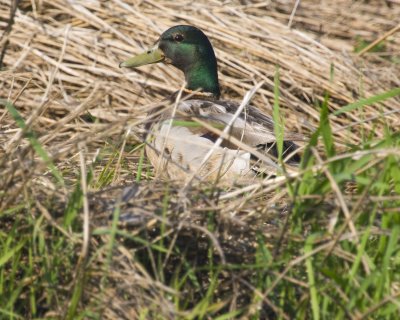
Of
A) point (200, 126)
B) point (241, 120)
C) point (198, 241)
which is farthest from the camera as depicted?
point (241, 120)

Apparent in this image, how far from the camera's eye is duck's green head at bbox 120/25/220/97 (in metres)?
5.68

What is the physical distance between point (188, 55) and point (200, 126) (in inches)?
83.1

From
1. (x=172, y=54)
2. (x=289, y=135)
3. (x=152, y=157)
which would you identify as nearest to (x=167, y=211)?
(x=289, y=135)

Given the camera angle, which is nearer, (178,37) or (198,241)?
(198,241)

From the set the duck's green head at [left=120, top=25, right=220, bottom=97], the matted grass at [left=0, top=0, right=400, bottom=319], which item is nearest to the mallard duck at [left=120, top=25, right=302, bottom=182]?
the duck's green head at [left=120, top=25, right=220, bottom=97]

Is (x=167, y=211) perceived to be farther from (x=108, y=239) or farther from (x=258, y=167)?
(x=258, y=167)

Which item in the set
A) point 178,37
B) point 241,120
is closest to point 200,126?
point 241,120

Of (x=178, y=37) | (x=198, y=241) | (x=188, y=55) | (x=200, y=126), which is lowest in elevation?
(x=188, y=55)

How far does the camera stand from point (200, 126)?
3.71m

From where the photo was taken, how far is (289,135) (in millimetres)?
4246

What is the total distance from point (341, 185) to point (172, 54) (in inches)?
109

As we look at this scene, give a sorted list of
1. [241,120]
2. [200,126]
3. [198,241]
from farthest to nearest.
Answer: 1. [241,120]
2. [200,126]
3. [198,241]

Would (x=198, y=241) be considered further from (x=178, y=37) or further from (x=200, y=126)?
(x=178, y=37)

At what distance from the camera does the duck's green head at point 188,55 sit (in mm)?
5676
